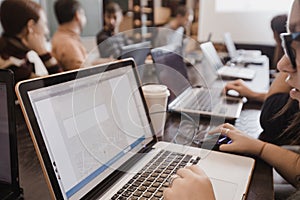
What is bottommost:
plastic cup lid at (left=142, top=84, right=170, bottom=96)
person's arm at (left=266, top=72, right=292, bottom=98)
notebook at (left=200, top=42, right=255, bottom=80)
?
notebook at (left=200, top=42, right=255, bottom=80)

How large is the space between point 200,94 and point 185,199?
0.71m

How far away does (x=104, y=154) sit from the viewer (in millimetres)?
635

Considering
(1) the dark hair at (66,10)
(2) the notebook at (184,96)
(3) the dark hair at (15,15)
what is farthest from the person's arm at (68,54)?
(2) the notebook at (184,96)

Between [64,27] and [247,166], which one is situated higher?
[64,27]

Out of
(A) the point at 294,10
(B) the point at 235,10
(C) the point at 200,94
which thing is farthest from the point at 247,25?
(A) the point at 294,10

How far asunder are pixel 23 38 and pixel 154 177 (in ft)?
4.52

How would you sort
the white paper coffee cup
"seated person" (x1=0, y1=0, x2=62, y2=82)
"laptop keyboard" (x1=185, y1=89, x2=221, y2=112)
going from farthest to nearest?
"seated person" (x1=0, y1=0, x2=62, y2=82) → "laptop keyboard" (x1=185, y1=89, x2=221, y2=112) → the white paper coffee cup

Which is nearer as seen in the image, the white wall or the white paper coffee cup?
the white paper coffee cup

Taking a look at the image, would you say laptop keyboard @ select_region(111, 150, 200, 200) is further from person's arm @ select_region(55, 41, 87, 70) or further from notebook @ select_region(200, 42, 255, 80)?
person's arm @ select_region(55, 41, 87, 70)

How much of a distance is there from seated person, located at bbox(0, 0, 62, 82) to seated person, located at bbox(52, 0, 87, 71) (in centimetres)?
38

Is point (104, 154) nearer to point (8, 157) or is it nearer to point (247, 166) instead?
point (8, 157)

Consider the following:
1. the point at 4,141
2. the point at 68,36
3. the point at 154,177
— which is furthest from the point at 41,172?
the point at 68,36

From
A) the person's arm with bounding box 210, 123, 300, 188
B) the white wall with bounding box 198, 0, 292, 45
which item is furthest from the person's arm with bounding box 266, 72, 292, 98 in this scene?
the white wall with bounding box 198, 0, 292, 45

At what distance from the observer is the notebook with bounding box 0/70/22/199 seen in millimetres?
520
